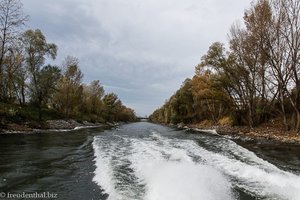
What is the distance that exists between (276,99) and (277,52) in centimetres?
896

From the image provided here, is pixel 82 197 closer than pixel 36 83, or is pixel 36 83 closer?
pixel 82 197

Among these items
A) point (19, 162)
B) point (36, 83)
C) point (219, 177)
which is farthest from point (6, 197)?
point (36, 83)

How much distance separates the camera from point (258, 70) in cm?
3650

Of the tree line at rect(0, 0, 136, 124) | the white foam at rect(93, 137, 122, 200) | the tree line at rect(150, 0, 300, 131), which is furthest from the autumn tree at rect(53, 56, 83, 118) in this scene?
the white foam at rect(93, 137, 122, 200)

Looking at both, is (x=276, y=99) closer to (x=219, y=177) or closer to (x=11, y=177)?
(x=219, y=177)

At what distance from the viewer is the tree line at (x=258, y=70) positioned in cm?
3012

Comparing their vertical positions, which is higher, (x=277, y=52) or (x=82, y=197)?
(x=277, y=52)

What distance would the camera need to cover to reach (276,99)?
38.1 m

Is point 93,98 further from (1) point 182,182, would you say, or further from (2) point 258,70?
(1) point 182,182

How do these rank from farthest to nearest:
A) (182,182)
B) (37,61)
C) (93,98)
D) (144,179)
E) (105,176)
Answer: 1. (93,98)
2. (37,61)
3. (105,176)
4. (144,179)
5. (182,182)

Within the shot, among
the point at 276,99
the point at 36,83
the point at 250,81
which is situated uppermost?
the point at 36,83

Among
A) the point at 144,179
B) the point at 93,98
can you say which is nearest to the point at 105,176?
the point at 144,179

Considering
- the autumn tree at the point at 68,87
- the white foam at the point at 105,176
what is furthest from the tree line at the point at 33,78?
the white foam at the point at 105,176

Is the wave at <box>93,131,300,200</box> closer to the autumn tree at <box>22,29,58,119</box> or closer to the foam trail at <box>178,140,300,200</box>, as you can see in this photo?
the foam trail at <box>178,140,300,200</box>
